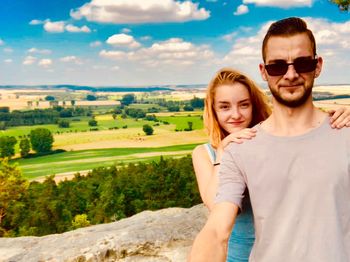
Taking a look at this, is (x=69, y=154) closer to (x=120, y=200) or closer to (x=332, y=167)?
(x=120, y=200)

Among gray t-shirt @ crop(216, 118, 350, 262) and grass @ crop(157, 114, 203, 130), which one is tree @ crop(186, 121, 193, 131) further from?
gray t-shirt @ crop(216, 118, 350, 262)

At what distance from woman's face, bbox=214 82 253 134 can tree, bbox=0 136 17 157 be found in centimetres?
9986

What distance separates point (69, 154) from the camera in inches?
4181

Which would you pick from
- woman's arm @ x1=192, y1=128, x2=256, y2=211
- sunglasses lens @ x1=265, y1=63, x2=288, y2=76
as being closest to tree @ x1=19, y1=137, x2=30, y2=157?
woman's arm @ x1=192, y1=128, x2=256, y2=211

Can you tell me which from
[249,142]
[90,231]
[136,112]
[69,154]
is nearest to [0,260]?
[90,231]

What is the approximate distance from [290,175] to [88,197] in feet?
187

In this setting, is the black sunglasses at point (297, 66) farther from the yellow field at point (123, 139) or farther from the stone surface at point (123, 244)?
the yellow field at point (123, 139)

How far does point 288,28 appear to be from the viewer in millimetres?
2219

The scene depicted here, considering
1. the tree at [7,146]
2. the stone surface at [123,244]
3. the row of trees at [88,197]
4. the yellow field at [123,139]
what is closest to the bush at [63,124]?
the yellow field at [123,139]

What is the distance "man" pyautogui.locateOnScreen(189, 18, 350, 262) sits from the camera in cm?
206

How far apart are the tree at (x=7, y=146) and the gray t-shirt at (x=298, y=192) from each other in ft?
331

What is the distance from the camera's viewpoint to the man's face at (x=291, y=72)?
7.36 ft

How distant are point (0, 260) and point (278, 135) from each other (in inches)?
260

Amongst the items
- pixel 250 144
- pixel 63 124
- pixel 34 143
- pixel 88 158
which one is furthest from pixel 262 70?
pixel 63 124
